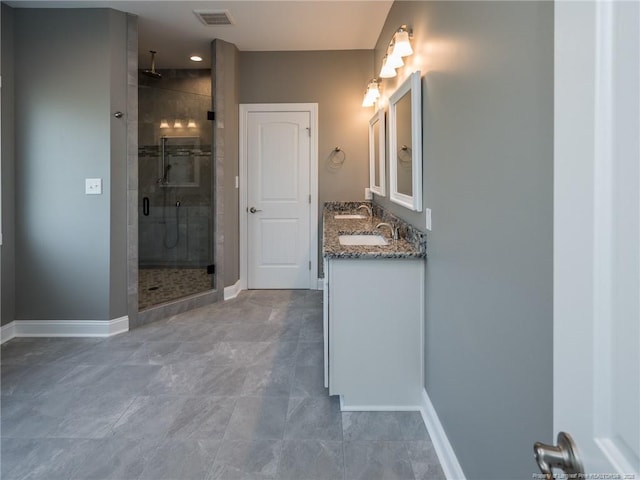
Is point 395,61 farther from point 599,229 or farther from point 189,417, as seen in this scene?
point 189,417

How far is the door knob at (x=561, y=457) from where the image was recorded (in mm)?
496

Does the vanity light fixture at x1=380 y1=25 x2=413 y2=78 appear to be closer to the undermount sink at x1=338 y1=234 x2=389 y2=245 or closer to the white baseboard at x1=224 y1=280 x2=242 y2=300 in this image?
the undermount sink at x1=338 y1=234 x2=389 y2=245

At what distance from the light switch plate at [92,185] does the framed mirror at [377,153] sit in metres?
2.35

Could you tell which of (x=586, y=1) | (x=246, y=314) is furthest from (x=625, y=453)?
(x=246, y=314)

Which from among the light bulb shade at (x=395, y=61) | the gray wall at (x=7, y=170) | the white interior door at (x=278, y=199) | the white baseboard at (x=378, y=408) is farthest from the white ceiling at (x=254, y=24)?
the white baseboard at (x=378, y=408)

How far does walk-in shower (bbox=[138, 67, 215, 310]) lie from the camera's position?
3.89 m

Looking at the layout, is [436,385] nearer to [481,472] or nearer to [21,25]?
[481,472]

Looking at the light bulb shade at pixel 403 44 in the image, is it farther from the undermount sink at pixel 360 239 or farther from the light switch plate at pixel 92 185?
the light switch plate at pixel 92 185

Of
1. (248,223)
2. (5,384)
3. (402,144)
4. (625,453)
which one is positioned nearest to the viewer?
(625,453)

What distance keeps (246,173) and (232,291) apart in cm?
135

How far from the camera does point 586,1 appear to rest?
0.48 meters

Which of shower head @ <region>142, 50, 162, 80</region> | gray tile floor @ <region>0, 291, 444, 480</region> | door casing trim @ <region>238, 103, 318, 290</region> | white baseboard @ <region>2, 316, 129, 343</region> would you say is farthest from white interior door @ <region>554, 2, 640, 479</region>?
shower head @ <region>142, 50, 162, 80</region>

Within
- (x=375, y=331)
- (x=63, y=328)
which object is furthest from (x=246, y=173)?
(x=375, y=331)

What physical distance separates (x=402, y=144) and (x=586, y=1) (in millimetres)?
2035
